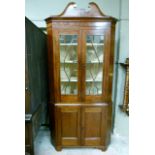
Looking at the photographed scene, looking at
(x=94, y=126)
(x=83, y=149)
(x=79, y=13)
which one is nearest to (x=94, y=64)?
(x=79, y=13)

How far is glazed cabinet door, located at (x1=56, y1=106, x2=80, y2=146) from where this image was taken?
2.38 m

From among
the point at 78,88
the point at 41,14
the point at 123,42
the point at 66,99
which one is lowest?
the point at 66,99

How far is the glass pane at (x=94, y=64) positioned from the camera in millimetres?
2301

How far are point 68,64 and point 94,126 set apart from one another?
0.95 metres

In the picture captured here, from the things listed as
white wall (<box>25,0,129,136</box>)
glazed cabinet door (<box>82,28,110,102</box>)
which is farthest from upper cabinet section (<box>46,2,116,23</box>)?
white wall (<box>25,0,129,136</box>)

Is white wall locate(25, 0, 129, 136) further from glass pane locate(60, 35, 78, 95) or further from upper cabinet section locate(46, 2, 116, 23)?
glass pane locate(60, 35, 78, 95)

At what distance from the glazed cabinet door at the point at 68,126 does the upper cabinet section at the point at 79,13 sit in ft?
3.96

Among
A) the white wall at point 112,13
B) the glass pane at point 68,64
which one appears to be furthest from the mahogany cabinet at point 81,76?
the white wall at point 112,13

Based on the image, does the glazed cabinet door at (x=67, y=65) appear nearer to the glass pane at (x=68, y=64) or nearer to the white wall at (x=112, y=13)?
the glass pane at (x=68, y=64)

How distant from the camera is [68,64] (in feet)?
7.81

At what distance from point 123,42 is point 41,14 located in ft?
4.61

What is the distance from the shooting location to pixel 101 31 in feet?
7.34
